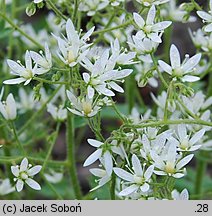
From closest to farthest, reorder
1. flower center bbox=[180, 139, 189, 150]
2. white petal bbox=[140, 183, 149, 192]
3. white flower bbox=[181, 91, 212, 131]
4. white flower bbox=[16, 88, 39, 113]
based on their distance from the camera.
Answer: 1. white petal bbox=[140, 183, 149, 192]
2. flower center bbox=[180, 139, 189, 150]
3. white flower bbox=[181, 91, 212, 131]
4. white flower bbox=[16, 88, 39, 113]

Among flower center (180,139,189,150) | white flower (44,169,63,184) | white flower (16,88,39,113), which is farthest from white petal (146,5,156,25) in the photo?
white flower (16,88,39,113)

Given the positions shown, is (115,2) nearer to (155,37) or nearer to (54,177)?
(155,37)

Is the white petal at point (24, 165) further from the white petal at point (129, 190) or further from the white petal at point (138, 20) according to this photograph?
the white petal at point (138, 20)

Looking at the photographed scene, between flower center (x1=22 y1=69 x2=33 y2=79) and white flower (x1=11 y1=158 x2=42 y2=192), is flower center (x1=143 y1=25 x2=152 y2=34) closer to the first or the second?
flower center (x1=22 y1=69 x2=33 y2=79)

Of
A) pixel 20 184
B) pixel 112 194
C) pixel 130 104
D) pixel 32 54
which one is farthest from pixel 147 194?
pixel 130 104

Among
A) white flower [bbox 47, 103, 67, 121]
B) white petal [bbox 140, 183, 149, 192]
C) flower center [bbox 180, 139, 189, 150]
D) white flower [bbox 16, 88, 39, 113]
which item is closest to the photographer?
white petal [bbox 140, 183, 149, 192]
